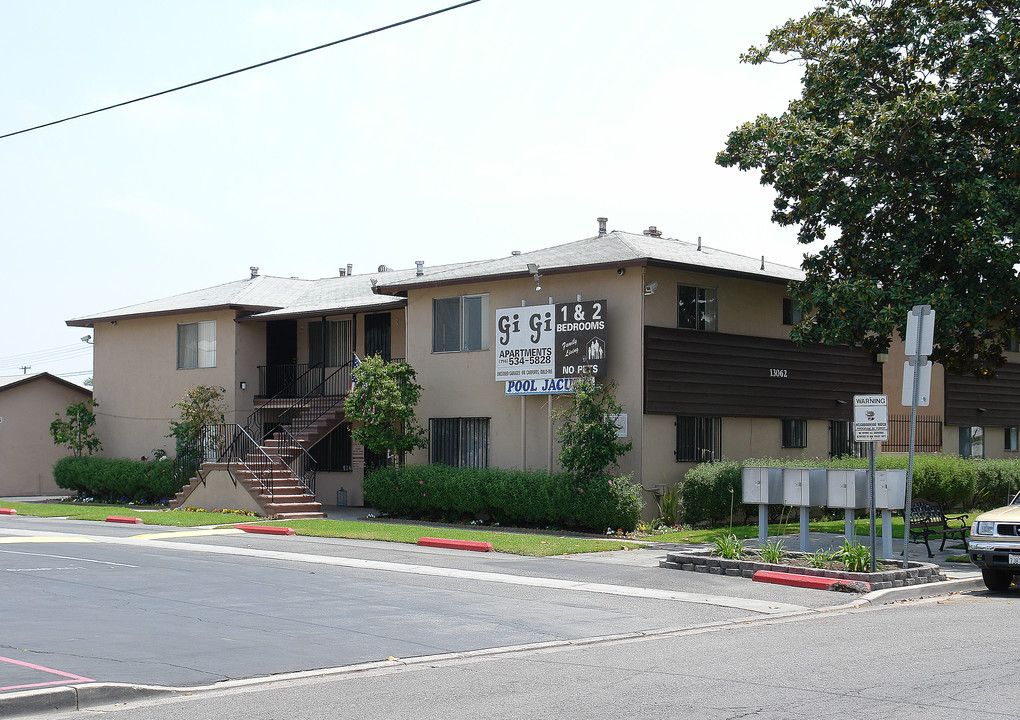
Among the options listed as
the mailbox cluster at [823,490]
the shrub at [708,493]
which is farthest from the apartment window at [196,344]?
the mailbox cluster at [823,490]

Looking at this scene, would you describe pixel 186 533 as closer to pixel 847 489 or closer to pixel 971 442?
pixel 847 489

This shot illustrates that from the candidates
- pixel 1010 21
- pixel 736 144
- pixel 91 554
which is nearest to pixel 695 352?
pixel 736 144

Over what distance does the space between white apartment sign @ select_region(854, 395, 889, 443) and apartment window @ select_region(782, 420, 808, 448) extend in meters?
13.0

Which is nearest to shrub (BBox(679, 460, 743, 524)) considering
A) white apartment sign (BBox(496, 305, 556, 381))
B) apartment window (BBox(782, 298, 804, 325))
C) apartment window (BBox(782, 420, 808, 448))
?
white apartment sign (BBox(496, 305, 556, 381))

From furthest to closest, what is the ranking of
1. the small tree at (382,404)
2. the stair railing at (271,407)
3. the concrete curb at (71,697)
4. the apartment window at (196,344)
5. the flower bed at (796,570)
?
the apartment window at (196,344)
the stair railing at (271,407)
the small tree at (382,404)
the flower bed at (796,570)
the concrete curb at (71,697)

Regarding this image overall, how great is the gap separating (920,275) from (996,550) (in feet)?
24.5

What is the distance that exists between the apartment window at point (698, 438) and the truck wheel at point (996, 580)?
10293 mm

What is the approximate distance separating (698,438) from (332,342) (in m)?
12.6

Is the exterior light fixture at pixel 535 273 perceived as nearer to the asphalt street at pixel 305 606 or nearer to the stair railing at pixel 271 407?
the asphalt street at pixel 305 606

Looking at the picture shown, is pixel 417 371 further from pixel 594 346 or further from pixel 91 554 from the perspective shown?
pixel 91 554

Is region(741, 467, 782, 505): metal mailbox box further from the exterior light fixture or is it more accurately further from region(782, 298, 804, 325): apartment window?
region(782, 298, 804, 325): apartment window

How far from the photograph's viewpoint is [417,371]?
2908 centimetres

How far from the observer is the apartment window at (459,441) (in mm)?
27609

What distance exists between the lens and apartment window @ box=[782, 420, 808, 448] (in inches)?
1115
